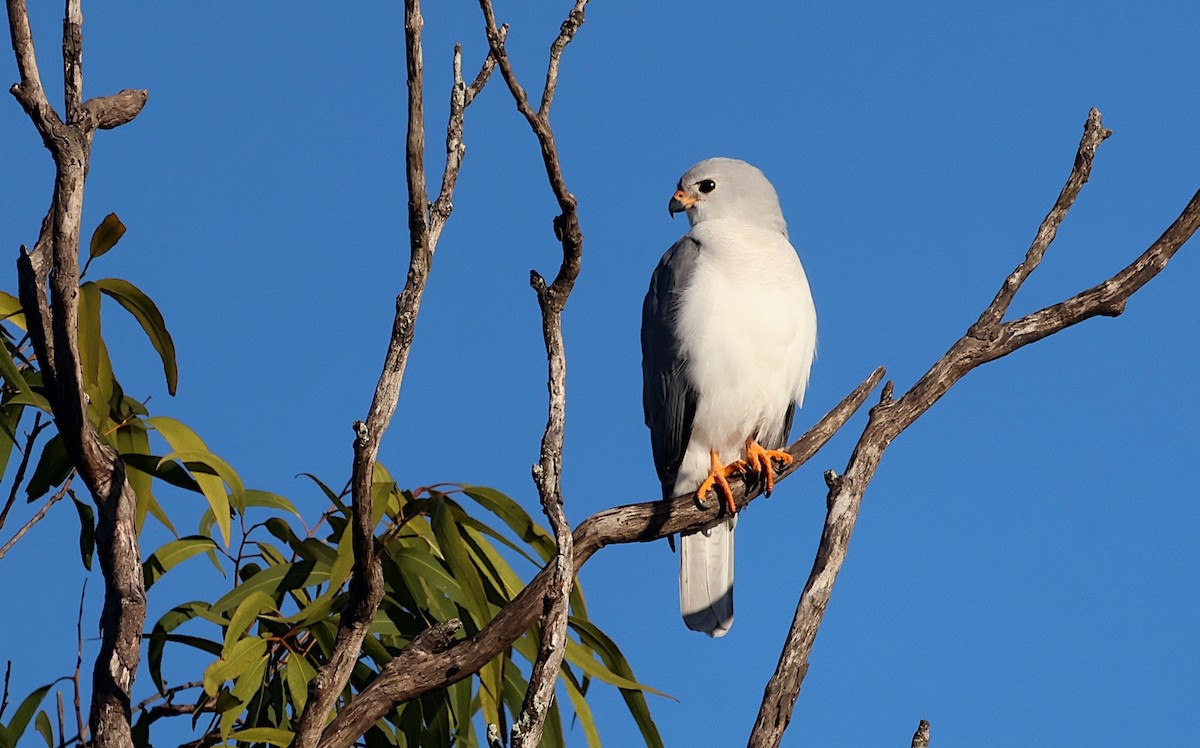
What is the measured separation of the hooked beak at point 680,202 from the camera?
192 inches

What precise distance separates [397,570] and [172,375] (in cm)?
76

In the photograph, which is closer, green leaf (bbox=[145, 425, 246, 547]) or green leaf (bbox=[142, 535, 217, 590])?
green leaf (bbox=[145, 425, 246, 547])

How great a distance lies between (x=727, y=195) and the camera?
4.79 metres

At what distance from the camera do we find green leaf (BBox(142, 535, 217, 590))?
3.27m

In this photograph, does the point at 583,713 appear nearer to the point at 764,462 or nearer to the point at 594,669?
the point at 594,669

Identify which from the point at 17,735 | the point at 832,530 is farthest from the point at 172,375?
the point at 832,530

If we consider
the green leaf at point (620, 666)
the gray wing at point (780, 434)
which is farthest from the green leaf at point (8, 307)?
the gray wing at point (780, 434)

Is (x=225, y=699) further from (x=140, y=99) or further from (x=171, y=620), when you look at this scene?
(x=140, y=99)

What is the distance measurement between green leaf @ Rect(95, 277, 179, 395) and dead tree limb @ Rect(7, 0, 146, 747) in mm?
448

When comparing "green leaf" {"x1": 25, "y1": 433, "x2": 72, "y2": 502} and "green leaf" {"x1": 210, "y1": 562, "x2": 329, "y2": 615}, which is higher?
"green leaf" {"x1": 25, "y1": 433, "x2": 72, "y2": 502}

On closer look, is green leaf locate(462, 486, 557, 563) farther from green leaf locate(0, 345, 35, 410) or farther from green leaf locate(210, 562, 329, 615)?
green leaf locate(0, 345, 35, 410)

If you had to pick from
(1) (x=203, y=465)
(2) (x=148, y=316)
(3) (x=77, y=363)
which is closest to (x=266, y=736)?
(1) (x=203, y=465)

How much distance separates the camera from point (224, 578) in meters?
3.35

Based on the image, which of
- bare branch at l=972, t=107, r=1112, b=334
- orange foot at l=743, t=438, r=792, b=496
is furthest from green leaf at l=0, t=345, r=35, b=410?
bare branch at l=972, t=107, r=1112, b=334
